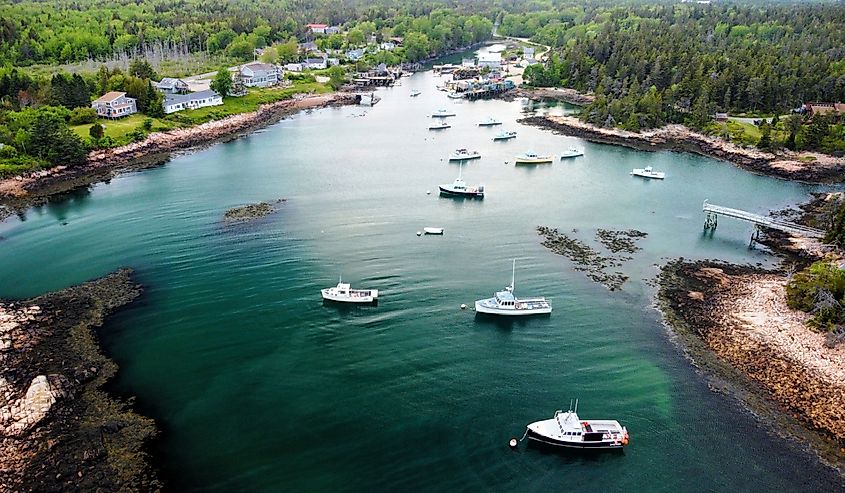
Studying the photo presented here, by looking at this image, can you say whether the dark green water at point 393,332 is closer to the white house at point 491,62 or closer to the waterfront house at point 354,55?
the white house at point 491,62

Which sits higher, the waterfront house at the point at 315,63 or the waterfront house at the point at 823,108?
the waterfront house at the point at 315,63

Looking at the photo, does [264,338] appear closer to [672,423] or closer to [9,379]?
[9,379]

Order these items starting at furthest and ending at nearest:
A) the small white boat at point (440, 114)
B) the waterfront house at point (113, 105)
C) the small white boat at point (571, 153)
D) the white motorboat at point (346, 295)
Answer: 1. the small white boat at point (440, 114)
2. the waterfront house at point (113, 105)
3. the small white boat at point (571, 153)
4. the white motorboat at point (346, 295)

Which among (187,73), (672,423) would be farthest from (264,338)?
(187,73)

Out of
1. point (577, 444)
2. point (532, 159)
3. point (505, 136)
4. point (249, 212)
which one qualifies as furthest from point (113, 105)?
point (577, 444)

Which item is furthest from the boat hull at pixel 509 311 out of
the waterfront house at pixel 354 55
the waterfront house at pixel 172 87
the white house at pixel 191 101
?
the waterfront house at pixel 354 55

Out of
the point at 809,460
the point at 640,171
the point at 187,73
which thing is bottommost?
the point at 809,460

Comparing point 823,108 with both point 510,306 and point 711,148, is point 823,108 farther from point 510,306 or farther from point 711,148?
point 510,306
